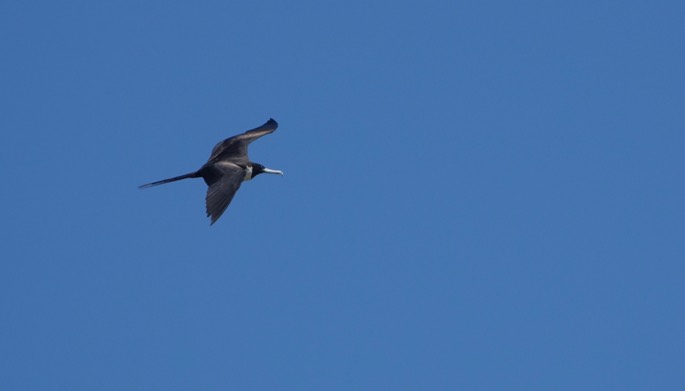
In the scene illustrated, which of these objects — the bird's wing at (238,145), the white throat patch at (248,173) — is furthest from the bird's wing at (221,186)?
the bird's wing at (238,145)

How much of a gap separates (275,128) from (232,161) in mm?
3099

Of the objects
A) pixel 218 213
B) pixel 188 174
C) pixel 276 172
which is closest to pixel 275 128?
pixel 276 172

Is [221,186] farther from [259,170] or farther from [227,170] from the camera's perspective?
[259,170]

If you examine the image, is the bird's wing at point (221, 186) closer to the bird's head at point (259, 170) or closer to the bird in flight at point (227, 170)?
the bird in flight at point (227, 170)

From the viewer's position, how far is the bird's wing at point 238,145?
27062 millimetres

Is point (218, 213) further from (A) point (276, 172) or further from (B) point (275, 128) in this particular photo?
(B) point (275, 128)

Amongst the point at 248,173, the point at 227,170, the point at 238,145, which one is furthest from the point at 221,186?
the point at 238,145

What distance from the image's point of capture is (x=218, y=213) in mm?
22984

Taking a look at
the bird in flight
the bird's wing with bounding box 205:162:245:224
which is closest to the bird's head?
the bird in flight

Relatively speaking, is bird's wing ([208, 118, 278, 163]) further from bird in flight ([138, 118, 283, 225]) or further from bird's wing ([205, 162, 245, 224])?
bird's wing ([205, 162, 245, 224])

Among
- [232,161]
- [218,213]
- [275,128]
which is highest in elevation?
[275,128]

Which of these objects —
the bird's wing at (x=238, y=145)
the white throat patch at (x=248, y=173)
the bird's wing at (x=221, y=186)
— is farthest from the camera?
the bird's wing at (x=238, y=145)

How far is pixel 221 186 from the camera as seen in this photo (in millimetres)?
23812

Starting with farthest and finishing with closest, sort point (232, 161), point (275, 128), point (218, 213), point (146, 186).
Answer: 1. point (275, 128)
2. point (232, 161)
3. point (146, 186)
4. point (218, 213)
